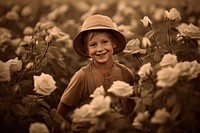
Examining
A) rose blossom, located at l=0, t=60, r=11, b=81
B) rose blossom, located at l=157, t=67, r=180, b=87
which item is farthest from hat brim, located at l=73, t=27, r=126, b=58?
rose blossom, located at l=157, t=67, r=180, b=87

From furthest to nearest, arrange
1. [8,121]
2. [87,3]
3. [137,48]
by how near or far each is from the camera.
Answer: [87,3]
[137,48]
[8,121]

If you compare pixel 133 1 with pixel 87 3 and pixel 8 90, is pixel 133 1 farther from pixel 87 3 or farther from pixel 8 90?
pixel 8 90

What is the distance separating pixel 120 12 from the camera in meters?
→ 4.70

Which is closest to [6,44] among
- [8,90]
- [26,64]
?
[26,64]

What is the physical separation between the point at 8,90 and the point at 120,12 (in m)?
2.94

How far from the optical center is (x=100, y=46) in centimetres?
211

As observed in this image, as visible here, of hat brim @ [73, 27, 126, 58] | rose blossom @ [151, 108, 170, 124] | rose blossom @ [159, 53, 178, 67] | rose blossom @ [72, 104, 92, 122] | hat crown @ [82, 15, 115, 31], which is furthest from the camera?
hat brim @ [73, 27, 126, 58]

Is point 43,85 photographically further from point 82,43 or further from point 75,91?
point 82,43

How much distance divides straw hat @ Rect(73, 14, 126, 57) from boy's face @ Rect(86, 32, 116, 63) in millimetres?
46

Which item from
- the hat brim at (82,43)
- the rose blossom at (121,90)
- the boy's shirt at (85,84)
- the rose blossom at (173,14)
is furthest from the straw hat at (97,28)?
the rose blossom at (121,90)

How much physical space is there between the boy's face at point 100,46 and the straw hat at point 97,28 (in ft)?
0.15

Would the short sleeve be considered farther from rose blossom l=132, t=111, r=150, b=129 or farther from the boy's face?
rose blossom l=132, t=111, r=150, b=129

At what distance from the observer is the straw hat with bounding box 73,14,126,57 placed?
6.92ft

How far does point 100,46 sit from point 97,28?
0.37ft
